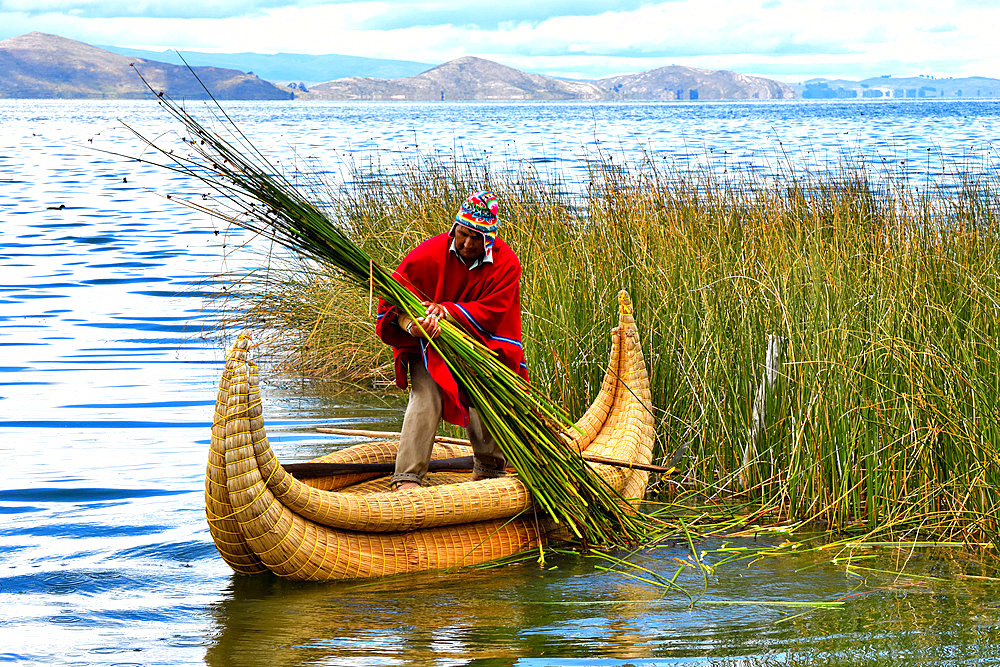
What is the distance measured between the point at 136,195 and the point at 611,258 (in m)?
20.1

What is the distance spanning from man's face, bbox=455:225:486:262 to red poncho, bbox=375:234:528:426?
0.06 meters

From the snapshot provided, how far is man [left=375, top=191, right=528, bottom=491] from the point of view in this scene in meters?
4.75

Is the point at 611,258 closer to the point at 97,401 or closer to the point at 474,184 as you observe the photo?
the point at 474,184

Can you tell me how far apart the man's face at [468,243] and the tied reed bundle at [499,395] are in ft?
1.06

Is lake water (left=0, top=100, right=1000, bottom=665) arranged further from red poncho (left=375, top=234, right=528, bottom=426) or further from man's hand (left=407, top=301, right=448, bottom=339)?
man's hand (left=407, top=301, right=448, bottom=339)

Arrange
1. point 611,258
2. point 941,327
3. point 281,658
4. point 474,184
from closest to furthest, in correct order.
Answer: point 281,658 → point 941,327 → point 611,258 → point 474,184

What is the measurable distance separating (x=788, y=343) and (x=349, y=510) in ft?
8.02

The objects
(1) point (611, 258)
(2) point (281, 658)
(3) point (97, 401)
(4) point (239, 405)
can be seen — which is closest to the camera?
(2) point (281, 658)

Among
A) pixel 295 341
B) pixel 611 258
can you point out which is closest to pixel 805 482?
pixel 611 258

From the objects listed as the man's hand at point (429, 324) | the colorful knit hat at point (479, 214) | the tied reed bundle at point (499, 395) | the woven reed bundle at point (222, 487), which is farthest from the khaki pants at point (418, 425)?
the woven reed bundle at point (222, 487)

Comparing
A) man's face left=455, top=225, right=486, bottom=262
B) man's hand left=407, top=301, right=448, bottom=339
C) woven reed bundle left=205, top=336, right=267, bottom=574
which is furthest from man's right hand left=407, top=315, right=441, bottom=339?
woven reed bundle left=205, top=336, right=267, bottom=574

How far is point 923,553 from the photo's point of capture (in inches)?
178

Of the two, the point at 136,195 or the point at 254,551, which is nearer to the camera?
the point at 254,551

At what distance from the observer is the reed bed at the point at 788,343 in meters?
4.65
